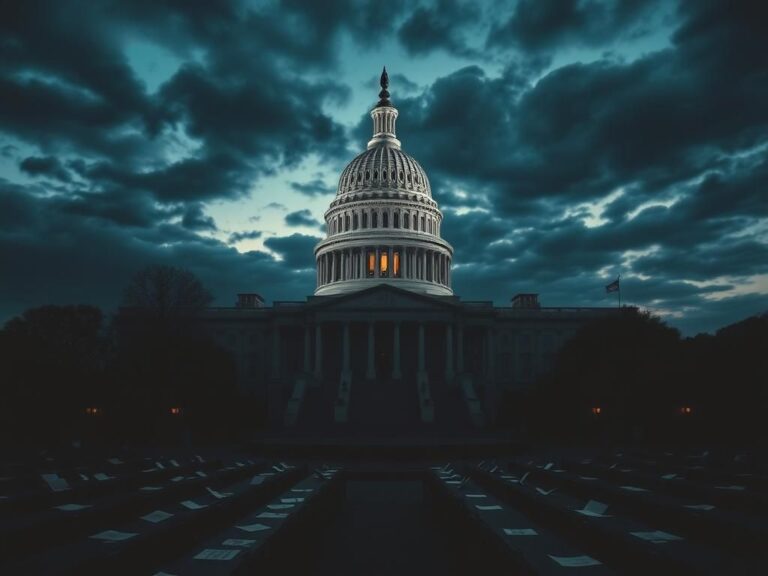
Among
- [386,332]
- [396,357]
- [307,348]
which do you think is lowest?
[396,357]

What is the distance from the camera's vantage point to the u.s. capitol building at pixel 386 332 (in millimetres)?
64688

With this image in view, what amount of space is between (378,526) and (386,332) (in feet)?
238

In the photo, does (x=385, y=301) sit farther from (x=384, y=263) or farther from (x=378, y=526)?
(x=378, y=526)

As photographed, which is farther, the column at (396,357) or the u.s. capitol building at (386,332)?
the column at (396,357)

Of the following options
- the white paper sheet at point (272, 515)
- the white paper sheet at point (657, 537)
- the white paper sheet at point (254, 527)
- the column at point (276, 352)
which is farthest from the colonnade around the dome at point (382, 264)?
the white paper sheet at point (657, 537)

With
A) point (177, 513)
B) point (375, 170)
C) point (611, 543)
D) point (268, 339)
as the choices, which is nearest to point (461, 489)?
point (177, 513)

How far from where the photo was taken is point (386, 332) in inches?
3509

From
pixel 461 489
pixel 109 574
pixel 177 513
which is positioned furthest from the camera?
pixel 461 489

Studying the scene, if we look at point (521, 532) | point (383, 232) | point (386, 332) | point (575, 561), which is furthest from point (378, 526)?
point (383, 232)

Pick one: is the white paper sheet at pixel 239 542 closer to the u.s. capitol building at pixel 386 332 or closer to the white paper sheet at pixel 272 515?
the white paper sheet at pixel 272 515

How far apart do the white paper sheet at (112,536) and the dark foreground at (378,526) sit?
36mm

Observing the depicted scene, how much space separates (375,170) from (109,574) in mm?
106401

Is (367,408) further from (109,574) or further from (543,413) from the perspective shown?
(109,574)

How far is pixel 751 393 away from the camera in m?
46.3
